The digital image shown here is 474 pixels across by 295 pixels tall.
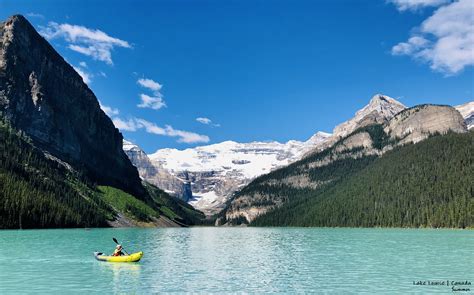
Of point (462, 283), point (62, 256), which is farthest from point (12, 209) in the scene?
point (462, 283)

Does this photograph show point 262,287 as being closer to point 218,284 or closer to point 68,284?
point 218,284

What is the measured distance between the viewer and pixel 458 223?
644 feet

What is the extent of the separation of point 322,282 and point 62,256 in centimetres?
4915

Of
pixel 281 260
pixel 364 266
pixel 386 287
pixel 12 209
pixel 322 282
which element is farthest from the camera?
pixel 12 209

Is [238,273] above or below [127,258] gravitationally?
below

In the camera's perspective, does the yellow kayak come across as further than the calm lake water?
Yes

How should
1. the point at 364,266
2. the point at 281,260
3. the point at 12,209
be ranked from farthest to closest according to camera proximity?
the point at 12,209, the point at 281,260, the point at 364,266

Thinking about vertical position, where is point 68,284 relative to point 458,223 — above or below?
below

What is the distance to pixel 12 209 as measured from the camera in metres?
187

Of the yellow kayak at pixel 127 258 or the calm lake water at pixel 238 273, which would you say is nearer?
Result: the calm lake water at pixel 238 273

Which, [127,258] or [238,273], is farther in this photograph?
[127,258]

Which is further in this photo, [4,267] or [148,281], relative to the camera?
[4,267]

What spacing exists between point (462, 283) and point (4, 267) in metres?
57.9

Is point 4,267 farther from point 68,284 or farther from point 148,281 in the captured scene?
point 148,281
